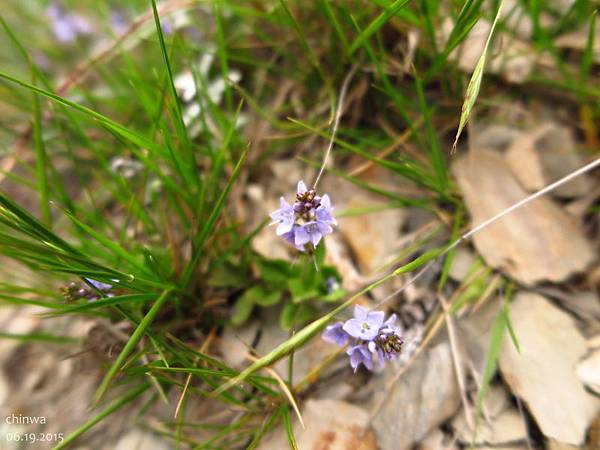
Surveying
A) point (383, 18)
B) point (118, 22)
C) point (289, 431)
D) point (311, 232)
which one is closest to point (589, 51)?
point (383, 18)

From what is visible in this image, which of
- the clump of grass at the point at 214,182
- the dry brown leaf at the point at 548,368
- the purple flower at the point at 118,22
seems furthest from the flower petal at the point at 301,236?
the purple flower at the point at 118,22

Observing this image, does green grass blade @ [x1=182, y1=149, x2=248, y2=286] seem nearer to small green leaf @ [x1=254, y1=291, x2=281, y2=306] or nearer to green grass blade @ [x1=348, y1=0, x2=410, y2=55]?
small green leaf @ [x1=254, y1=291, x2=281, y2=306]

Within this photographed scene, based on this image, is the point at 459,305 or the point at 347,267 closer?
the point at 459,305

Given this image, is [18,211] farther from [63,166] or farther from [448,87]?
[448,87]

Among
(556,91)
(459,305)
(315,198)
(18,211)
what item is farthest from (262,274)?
(556,91)

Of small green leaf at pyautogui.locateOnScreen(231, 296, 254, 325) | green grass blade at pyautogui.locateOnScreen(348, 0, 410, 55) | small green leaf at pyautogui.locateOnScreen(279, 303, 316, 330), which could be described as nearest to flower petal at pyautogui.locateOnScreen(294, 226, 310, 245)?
small green leaf at pyautogui.locateOnScreen(279, 303, 316, 330)

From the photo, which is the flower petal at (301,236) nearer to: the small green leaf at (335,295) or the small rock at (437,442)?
the small green leaf at (335,295)
